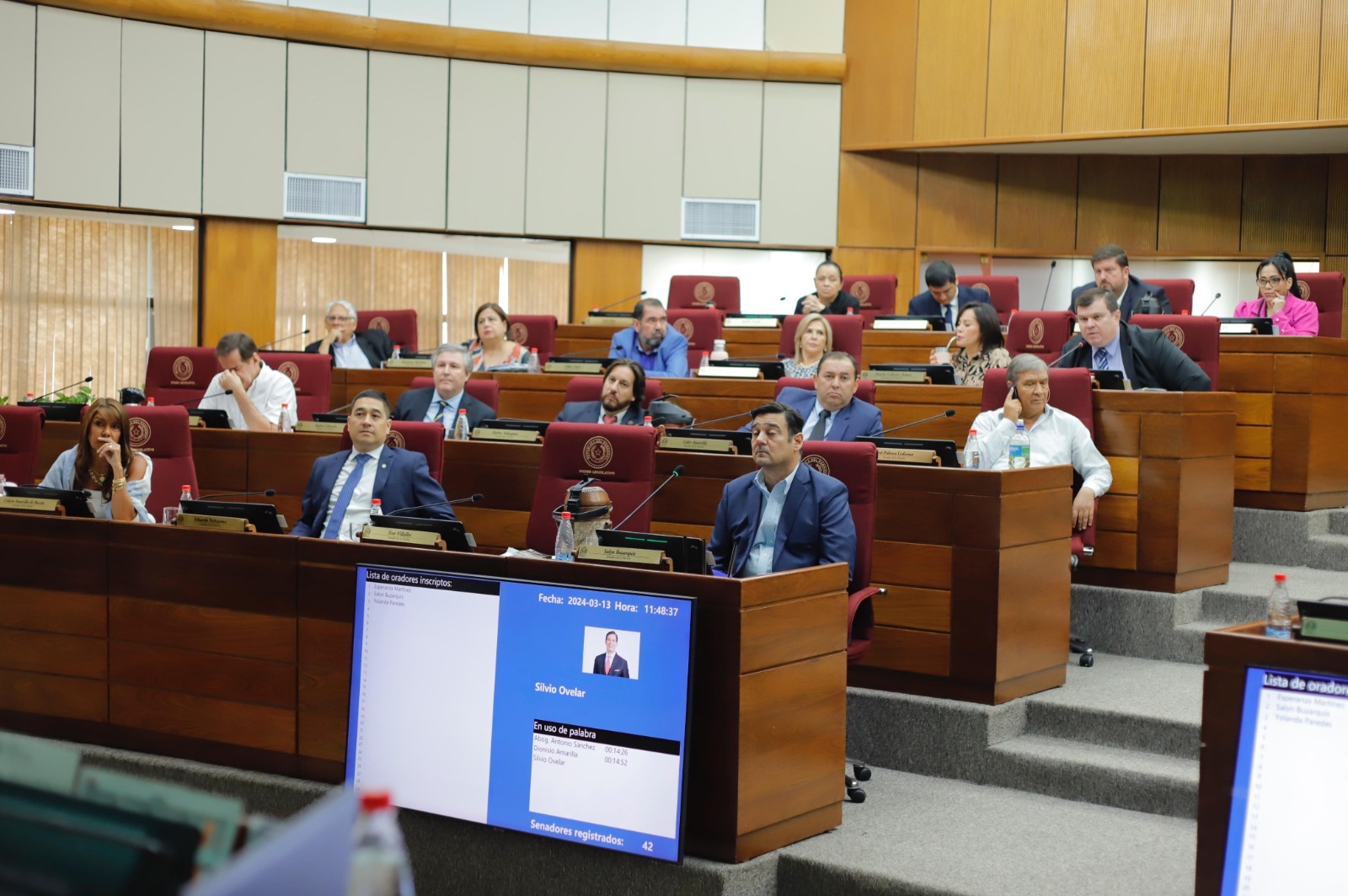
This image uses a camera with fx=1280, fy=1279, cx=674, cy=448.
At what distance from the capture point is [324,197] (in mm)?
9281

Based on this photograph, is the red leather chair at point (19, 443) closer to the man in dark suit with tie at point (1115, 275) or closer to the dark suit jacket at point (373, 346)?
the dark suit jacket at point (373, 346)

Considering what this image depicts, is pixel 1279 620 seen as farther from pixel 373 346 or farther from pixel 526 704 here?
pixel 373 346

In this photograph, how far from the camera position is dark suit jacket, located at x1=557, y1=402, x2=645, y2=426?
5.15m

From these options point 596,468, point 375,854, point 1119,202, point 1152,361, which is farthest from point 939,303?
point 375,854

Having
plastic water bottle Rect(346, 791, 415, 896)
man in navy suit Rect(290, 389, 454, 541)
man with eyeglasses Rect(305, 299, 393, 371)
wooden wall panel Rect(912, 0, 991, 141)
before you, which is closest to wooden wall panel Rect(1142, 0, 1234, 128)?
wooden wall panel Rect(912, 0, 991, 141)

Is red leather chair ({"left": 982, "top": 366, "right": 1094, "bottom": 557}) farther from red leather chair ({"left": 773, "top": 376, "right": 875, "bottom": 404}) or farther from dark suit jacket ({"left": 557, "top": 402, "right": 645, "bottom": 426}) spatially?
dark suit jacket ({"left": 557, "top": 402, "right": 645, "bottom": 426})

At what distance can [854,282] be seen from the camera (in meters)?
8.95

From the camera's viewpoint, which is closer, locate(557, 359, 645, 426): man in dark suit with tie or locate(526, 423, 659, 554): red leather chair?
locate(526, 423, 659, 554): red leather chair

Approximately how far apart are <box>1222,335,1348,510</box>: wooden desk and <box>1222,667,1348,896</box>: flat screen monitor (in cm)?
365

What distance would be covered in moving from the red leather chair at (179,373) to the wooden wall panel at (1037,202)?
637 cm

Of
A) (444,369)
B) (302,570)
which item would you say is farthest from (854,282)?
(302,570)

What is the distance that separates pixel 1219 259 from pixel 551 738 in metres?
8.51

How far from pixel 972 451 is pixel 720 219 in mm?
6055

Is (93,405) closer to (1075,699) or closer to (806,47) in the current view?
(1075,699)
